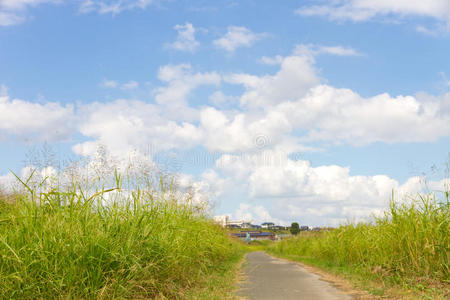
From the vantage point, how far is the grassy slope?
16.0 feet

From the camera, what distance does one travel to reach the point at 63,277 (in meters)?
4.79

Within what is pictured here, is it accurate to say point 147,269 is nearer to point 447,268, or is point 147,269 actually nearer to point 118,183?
point 118,183

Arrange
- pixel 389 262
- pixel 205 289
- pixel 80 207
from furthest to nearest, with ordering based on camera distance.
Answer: pixel 389 262 < pixel 205 289 < pixel 80 207

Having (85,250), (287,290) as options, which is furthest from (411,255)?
(85,250)

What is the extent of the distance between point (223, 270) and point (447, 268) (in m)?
Result: 5.90

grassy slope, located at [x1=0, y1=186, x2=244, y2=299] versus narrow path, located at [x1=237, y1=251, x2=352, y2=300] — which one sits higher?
grassy slope, located at [x1=0, y1=186, x2=244, y2=299]

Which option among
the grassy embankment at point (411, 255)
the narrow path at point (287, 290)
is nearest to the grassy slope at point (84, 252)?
the narrow path at point (287, 290)

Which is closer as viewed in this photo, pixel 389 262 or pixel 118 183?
pixel 118 183

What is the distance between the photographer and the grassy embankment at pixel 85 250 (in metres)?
4.88

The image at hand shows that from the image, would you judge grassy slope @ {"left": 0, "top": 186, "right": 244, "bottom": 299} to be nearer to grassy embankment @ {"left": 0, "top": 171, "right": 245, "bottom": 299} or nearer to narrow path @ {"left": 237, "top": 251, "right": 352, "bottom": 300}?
grassy embankment @ {"left": 0, "top": 171, "right": 245, "bottom": 299}

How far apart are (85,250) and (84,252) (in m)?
0.03

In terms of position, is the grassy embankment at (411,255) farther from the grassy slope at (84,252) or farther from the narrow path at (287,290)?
the grassy slope at (84,252)


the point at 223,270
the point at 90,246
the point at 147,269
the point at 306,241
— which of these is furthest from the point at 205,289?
the point at 306,241

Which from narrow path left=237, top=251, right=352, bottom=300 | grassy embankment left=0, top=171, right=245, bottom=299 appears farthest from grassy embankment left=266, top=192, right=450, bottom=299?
grassy embankment left=0, top=171, right=245, bottom=299
